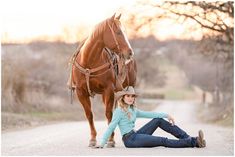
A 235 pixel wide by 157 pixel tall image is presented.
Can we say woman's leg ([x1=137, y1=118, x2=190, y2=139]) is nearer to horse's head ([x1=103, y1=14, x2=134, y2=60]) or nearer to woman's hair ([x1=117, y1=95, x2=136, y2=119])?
woman's hair ([x1=117, y1=95, x2=136, y2=119])

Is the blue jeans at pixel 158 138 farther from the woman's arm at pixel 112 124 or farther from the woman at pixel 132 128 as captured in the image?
the woman's arm at pixel 112 124

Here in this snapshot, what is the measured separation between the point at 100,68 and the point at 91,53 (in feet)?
1.09

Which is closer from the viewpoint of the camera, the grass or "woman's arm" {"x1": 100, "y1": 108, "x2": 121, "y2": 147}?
"woman's arm" {"x1": 100, "y1": 108, "x2": 121, "y2": 147}

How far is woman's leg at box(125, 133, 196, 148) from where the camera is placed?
37.1ft

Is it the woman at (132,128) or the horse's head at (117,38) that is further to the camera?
the horse's head at (117,38)

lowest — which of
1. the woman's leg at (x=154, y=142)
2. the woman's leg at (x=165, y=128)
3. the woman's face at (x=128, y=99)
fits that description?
Result: the woman's leg at (x=154, y=142)

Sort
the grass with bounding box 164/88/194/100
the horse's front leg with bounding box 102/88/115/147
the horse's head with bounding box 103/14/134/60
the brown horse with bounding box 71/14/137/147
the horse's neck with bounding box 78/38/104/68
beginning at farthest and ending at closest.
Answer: the grass with bounding box 164/88/194/100
the horse's neck with bounding box 78/38/104/68
the horse's front leg with bounding box 102/88/115/147
the brown horse with bounding box 71/14/137/147
the horse's head with bounding box 103/14/134/60

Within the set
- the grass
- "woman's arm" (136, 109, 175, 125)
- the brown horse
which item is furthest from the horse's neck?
the grass

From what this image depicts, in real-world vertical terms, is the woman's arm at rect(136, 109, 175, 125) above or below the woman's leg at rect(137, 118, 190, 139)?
above

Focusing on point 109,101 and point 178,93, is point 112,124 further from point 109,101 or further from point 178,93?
point 178,93

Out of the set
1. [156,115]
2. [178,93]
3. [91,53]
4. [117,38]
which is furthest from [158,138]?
[178,93]

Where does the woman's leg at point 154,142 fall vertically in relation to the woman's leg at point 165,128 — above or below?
below

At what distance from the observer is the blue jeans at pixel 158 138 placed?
37.1ft

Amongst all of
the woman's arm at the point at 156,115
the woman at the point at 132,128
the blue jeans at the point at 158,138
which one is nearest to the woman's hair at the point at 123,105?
the woman at the point at 132,128
